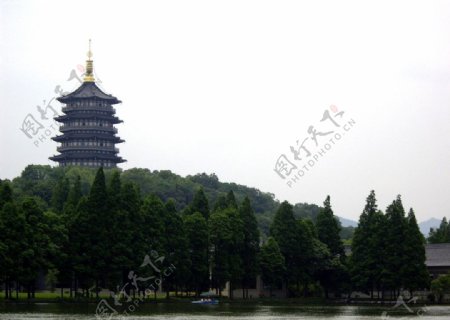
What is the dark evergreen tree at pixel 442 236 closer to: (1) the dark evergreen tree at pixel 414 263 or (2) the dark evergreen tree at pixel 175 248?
(1) the dark evergreen tree at pixel 414 263

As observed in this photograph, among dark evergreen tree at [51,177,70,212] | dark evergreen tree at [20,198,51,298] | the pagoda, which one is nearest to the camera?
dark evergreen tree at [20,198,51,298]

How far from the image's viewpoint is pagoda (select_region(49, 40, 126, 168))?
430ft

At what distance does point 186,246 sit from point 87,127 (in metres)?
60.8

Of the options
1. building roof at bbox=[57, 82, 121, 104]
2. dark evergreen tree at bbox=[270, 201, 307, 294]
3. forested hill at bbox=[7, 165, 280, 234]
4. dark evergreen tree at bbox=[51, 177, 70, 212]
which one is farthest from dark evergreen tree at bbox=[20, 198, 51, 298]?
building roof at bbox=[57, 82, 121, 104]

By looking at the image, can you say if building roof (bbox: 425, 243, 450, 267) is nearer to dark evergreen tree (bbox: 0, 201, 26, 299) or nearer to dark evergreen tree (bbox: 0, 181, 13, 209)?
dark evergreen tree (bbox: 0, 181, 13, 209)

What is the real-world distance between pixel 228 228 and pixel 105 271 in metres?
14.5

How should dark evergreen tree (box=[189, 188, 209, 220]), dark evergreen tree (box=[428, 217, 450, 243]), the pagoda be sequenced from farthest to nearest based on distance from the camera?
the pagoda
dark evergreen tree (box=[428, 217, 450, 243])
dark evergreen tree (box=[189, 188, 209, 220])

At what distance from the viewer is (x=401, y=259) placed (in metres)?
77.6

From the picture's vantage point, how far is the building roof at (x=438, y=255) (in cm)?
9469

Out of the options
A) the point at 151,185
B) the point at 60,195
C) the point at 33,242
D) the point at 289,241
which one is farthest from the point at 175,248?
the point at 151,185

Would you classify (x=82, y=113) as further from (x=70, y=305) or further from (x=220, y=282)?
(x=70, y=305)

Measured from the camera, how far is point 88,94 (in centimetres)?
13125

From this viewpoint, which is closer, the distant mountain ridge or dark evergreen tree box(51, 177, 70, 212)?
dark evergreen tree box(51, 177, 70, 212)

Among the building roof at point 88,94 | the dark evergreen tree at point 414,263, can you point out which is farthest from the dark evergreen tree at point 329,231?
the building roof at point 88,94
